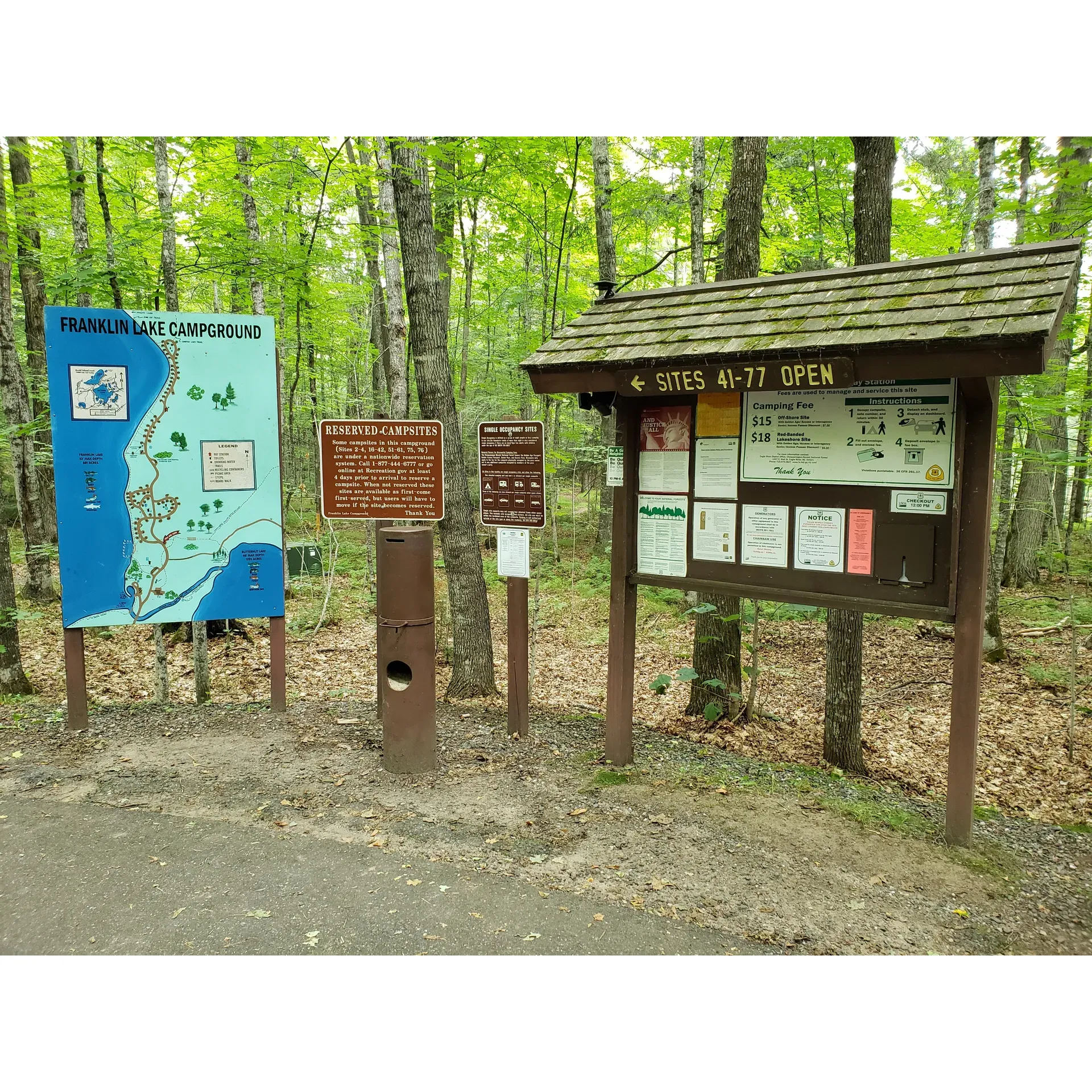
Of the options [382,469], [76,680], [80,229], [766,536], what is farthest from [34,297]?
[766,536]

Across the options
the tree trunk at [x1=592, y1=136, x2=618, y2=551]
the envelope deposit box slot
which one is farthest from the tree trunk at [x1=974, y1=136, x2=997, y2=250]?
the envelope deposit box slot

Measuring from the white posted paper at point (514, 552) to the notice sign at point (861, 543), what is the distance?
2.46 meters

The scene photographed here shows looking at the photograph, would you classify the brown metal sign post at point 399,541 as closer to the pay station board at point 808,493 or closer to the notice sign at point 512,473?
the notice sign at point 512,473

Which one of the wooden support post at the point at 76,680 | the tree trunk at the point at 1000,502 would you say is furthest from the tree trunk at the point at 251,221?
the tree trunk at the point at 1000,502

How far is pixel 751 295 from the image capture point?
476 cm

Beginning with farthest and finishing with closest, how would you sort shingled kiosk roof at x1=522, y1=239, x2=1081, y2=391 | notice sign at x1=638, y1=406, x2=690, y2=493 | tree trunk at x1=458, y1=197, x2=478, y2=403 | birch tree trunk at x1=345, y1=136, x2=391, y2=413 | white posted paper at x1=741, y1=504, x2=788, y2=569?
1. tree trunk at x1=458, y1=197, x2=478, y2=403
2. birch tree trunk at x1=345, y1=136, x2=391, y2=413
3. notice sign at x1=638, y1=406, x2=690, y2=493
4. white posted paper at x1=741, y1=504, x2=788, y2=569
5. shingled kiosk roof at x1=522, y1=239, x2=1081, y2=391

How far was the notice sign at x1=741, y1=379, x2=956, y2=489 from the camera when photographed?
4.11 meters

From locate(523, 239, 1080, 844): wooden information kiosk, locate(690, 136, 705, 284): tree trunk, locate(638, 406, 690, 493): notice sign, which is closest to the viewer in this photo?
locate(523, 239, 1080, 844): wooden information kiosk

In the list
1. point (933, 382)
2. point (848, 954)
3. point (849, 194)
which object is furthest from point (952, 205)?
point (848, 954)

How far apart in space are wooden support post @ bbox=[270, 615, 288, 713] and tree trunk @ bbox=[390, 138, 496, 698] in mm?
1644

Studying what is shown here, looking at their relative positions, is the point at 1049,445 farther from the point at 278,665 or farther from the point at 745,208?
the point at 278,665

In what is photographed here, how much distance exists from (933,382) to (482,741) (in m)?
4.30

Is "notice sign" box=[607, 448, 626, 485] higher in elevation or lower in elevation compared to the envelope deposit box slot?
higher

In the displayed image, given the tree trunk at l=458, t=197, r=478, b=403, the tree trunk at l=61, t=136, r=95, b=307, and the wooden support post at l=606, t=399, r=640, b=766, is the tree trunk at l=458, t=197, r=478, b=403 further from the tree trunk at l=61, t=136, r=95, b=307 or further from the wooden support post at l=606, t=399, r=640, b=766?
the wooden support post at l=606, t=399, r=640, b=766
